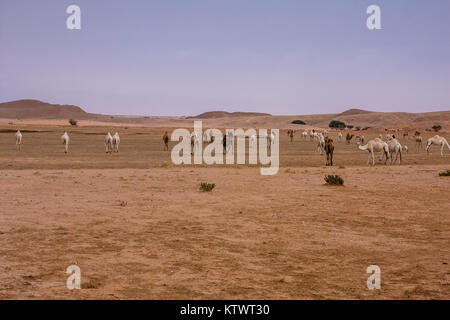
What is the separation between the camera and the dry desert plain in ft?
19.1

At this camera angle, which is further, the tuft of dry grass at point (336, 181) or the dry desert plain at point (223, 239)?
the tuft of dry grass at point (336, 181)

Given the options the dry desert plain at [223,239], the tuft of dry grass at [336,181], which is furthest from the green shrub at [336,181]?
the dry desert plain at [223,239]

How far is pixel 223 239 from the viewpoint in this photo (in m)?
8.62

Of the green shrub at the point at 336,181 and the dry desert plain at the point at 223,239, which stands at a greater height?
the green shrub at the point at 336,181

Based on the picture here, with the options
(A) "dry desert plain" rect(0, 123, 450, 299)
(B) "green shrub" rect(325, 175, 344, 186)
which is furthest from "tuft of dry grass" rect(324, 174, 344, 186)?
(A) "dry desert plain" rect(0, 123, 450, 299)

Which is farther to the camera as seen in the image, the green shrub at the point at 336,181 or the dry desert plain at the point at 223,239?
the green shrub at the point at 336,181

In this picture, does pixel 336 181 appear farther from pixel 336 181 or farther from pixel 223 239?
pixel 223 239

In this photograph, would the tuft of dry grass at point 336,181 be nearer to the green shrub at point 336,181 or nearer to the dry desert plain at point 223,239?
the green shrub at point 336,181

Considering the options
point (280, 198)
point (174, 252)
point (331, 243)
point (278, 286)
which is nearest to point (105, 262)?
point (174, 252)

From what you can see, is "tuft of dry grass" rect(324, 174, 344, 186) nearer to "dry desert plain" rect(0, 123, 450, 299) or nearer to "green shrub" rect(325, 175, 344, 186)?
"green shrub" rect(325, 175, 344, 186)

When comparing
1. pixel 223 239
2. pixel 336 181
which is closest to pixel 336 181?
pixel 336 181

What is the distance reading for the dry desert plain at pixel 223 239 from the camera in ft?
19.1

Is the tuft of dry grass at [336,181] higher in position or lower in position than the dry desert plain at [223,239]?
higher

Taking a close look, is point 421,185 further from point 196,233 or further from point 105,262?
point 105,262
